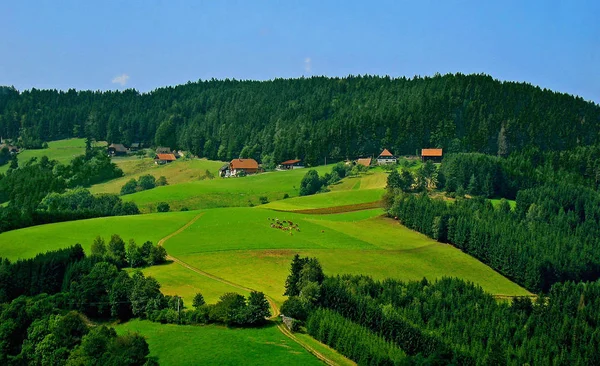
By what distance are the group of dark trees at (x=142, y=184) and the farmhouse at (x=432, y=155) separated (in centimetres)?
6713

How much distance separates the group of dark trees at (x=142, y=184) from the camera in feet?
547

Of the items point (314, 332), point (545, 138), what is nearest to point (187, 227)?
point (314, 332)

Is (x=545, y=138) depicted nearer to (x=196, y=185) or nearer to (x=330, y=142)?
(x=330, y=142)

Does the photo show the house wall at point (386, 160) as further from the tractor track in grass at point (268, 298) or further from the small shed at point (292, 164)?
the tractor track in grass at point (268, 298)

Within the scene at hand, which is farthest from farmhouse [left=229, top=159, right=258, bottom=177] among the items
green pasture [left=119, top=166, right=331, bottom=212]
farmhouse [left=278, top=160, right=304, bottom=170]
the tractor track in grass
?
the tractor track in grass

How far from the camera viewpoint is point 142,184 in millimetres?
171250

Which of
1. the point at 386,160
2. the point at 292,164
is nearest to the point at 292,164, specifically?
the point at 292,164

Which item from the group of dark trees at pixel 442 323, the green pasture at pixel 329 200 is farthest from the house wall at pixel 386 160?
the group of dark trees at pixel 442 323

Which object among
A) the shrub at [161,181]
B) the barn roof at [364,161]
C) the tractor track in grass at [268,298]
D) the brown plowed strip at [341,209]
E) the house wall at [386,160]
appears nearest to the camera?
the tractor track in grass at [268,298]

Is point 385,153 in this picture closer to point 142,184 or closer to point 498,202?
point 498,202

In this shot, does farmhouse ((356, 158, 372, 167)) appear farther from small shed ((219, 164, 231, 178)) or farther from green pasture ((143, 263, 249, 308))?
green pasture ((143, 263, 249, 308))

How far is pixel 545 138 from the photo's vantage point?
7726 inches

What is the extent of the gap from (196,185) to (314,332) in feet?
319

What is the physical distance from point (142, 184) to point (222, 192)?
26.8 m
